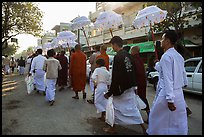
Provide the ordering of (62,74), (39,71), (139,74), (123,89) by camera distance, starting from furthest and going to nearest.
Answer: (62,74), (39,71), (139,74), (123,89)

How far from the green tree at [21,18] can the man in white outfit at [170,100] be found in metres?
19.4

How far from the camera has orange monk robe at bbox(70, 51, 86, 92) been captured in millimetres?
7898

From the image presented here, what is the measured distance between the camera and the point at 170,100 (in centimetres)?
314

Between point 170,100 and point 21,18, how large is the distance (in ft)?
69.9

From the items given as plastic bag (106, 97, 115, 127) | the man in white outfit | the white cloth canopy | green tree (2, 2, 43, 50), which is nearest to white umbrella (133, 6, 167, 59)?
the white cloth canopy

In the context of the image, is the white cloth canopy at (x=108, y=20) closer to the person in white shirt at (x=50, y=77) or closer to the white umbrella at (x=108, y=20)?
the white umbrella at (x=108, y=20)

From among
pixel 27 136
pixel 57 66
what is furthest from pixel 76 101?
pixel 27 136

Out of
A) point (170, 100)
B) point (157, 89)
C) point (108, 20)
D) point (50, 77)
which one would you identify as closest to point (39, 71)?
point (50, 77)

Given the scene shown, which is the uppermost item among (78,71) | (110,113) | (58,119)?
(78,71)

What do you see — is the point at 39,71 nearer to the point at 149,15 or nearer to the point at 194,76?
the point at 149,15

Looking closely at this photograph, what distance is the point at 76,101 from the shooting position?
757cm

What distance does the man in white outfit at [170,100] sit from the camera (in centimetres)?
320

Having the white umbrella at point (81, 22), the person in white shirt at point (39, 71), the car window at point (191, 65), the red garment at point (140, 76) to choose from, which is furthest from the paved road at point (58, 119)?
the white umbrella at point (81, 22)

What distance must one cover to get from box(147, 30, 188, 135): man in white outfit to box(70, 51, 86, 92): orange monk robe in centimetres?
472
